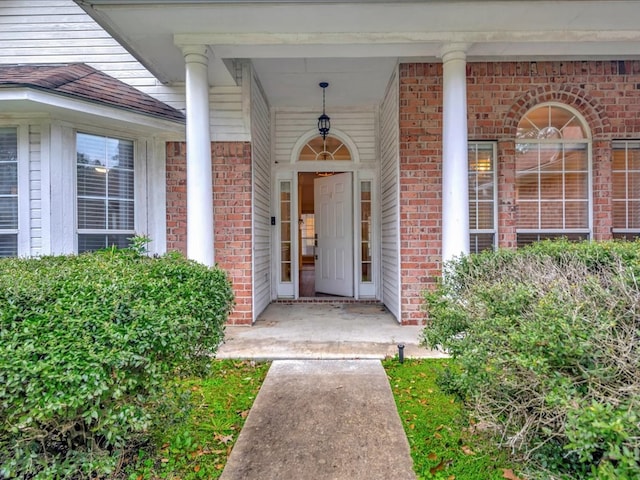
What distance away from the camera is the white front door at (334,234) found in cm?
660

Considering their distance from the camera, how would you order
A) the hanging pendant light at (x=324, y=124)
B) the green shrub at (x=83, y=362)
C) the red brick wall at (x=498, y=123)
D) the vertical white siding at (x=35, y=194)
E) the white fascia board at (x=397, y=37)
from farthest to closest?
1. the hanging pendant light at (x=324, y=124)
2. the red brick wall at (x=498, y=123)
3. the vertical white siding at (x=35, y=194)
4. the white fascia board at (x=397, y=37)
5. the green shrub at (x=83, y=362)

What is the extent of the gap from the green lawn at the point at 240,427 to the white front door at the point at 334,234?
3486 mm

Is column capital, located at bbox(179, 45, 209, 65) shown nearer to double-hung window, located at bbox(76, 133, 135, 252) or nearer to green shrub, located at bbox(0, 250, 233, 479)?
double-hung window, located at bbox(76, 133, 135, 252)

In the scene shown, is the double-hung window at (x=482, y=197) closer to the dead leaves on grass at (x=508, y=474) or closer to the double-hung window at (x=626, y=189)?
the double-hung window at (x=626, y=189)

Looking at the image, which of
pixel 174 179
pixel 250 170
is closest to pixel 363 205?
pixel 250 170

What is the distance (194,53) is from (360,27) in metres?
1.69

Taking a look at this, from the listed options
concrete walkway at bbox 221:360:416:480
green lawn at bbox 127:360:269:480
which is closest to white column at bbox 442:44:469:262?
concrete walkway at bbox 221:360:416:480

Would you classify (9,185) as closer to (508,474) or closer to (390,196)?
(390,196)

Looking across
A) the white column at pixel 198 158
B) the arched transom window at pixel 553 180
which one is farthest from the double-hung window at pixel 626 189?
the white column at pixel 198 158

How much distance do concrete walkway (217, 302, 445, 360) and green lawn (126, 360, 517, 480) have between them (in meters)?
0.49

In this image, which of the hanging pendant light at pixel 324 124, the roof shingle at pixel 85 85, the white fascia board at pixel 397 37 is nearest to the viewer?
the white fascia board at pixel 397 37

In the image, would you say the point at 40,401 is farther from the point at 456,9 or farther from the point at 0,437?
the point at 456,9

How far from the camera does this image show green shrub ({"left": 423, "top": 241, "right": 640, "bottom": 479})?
3.72 feet

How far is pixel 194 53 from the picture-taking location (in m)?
3.80
